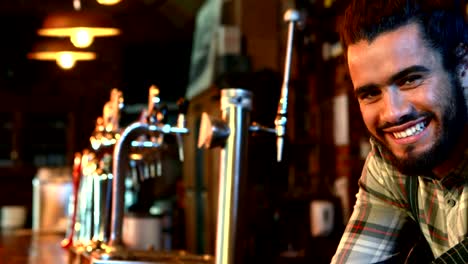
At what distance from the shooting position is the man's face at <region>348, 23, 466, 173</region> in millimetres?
1117

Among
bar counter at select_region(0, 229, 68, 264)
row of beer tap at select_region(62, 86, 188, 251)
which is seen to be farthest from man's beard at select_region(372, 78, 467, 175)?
bar counter at select_region(0, 229, 68, 264)

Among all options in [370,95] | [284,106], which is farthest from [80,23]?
Result: [370,95]

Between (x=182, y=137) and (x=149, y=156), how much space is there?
0.58 ft

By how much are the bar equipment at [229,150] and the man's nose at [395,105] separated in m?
0.35

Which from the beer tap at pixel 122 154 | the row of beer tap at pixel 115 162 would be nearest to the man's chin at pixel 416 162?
the row of beer tap at pixel 115 162

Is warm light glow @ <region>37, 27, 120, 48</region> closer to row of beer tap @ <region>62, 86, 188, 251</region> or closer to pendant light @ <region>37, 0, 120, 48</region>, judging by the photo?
pendant light @ <region>37, 0, 120, 48</region>

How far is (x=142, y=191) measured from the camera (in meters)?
2.88

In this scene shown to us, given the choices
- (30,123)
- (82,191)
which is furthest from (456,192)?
(30,123)

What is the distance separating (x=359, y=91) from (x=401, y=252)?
337 millimetres

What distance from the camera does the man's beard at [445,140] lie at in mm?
1131

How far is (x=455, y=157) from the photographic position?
46.7 inches

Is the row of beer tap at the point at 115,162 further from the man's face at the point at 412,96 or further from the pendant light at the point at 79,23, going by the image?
the pendant light at the point at 79,23

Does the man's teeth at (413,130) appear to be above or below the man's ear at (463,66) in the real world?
below

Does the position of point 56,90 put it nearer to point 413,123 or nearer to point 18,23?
point 18,23
